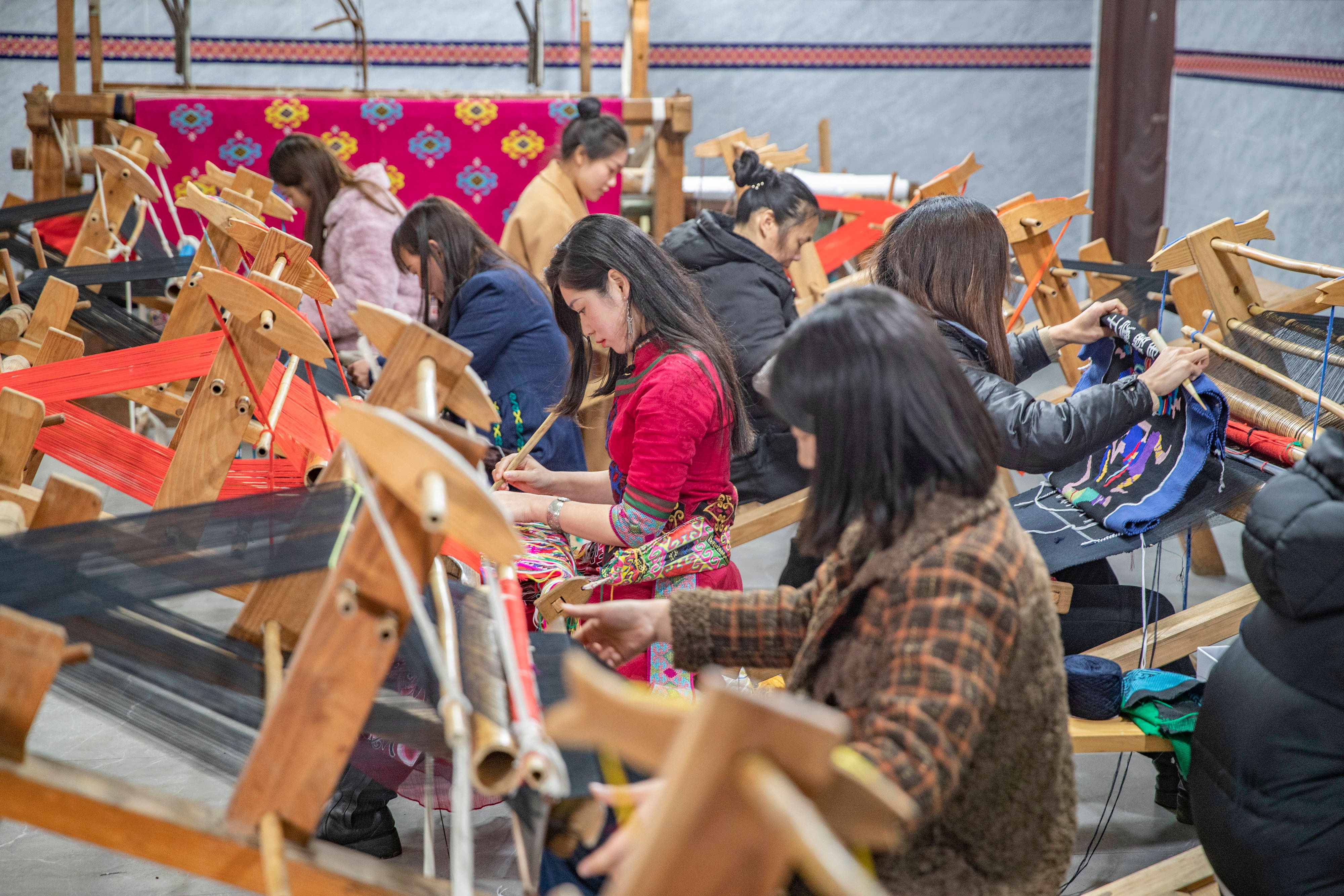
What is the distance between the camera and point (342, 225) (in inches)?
150

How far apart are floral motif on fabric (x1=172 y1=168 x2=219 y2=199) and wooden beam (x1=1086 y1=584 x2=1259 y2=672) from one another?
3.41m

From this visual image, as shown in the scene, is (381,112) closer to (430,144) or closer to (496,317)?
(430,144)

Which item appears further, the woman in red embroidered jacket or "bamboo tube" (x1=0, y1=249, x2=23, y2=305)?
"bamboo tube" (x1=0, y1=249, x2=23, y2=305)

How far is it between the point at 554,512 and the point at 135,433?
0.73 meters

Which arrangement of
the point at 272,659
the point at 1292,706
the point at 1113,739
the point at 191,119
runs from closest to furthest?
1. the point at 272,659
2. the point at 1292,706
3. the point at 1113,739
4. the point at 191,119

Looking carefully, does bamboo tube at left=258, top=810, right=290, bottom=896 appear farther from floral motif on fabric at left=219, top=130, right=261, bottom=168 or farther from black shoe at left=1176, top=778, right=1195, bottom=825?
floral motif on fabric at left=219, top=130, right=261, bottom=168

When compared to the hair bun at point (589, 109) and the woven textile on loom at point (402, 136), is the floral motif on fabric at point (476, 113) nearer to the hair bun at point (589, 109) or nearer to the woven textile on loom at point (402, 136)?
the woven textile on loom at point (402, 136)

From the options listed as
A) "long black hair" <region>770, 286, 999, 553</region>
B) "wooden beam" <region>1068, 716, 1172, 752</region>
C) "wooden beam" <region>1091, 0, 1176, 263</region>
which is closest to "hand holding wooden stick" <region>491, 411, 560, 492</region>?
"wooden beam" <region>1068, 716, 1172, 752</region>

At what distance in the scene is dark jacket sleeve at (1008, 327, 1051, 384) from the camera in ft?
8.01

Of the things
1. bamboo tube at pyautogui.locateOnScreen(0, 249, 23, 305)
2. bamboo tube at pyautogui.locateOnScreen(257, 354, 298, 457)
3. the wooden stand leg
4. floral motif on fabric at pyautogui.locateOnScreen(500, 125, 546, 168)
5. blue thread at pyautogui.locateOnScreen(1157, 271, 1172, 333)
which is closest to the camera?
bamboo tube at pyautogui.locateOnScreen(257, 354, 298, 457)

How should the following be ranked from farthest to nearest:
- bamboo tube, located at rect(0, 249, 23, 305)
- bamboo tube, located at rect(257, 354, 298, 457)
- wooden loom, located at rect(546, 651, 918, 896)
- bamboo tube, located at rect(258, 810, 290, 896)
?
bamboo tube, located at rect(0, 249, 23, 305), bamboo tube, located at rect(257, 354, 298, 457), bamboo tube, located at rect(258, 810, 290, 896), wooden loom, located at rect(546, 651, 918, 896)

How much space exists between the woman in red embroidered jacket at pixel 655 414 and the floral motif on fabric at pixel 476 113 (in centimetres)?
268

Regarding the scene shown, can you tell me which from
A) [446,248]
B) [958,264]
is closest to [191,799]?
[446,248]

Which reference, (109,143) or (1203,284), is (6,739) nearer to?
(1203,284)
